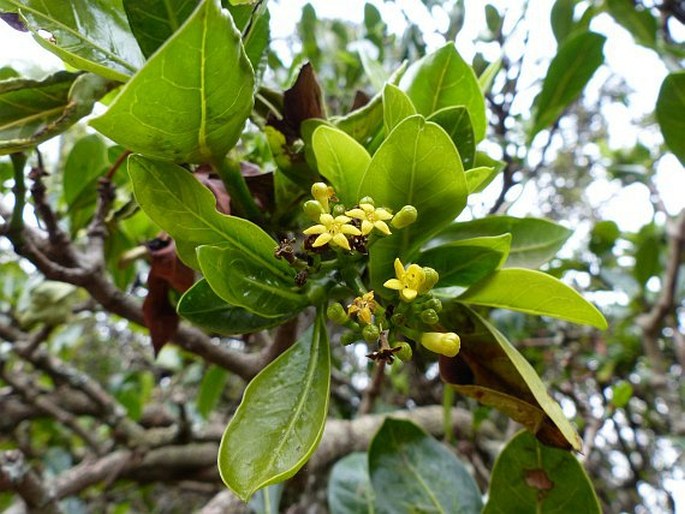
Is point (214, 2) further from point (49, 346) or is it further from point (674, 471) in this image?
point (674, 471)

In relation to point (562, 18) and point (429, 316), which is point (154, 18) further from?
point (562, 18)

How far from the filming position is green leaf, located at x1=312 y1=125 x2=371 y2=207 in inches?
26.2

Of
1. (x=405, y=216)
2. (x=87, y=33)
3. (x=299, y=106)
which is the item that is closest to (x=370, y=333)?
(x=405, y=216)

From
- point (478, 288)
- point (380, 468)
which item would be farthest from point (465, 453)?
point (478, 288)

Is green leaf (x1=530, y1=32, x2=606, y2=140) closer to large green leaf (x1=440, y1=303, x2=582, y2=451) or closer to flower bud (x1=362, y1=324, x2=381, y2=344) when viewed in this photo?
large green leaf (x1=440, y1=303, x2=582, y2=451)

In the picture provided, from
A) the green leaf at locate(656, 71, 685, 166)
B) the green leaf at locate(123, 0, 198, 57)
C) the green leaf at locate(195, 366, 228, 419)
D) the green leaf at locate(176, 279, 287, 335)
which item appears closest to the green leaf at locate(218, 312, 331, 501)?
the green leaf at locate(176, 279, 287, 335)

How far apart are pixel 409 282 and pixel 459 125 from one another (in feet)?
0.75

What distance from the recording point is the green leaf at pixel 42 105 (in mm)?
737

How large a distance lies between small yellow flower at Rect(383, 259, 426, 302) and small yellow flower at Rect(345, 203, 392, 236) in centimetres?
4

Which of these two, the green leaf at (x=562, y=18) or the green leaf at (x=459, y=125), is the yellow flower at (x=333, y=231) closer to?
the green leaf at (x=459, y=125)

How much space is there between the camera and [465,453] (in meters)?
1.79

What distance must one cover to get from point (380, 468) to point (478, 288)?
0.48 metres

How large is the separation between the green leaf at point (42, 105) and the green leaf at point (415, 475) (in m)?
0.72

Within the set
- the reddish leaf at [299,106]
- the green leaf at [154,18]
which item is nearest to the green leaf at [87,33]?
the green leaf at [154,18]
